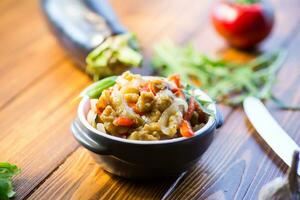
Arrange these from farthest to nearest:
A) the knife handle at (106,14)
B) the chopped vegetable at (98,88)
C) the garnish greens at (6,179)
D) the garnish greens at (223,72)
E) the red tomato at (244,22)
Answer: the red tomato at (244,22), the knife handle at (106,14), the garnish greens at (223,72), the chopped vegetable at (98,88), the garnish greens at (6,179)

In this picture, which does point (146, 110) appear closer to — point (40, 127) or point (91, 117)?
point (91, 117)

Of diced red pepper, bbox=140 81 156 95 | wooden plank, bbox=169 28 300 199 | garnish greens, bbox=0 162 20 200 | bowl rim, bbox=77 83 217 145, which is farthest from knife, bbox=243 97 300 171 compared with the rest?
garnish greens, bbox=0 162 20 200

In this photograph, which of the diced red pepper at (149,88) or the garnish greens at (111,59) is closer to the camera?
the diced red pepper at (149,88)

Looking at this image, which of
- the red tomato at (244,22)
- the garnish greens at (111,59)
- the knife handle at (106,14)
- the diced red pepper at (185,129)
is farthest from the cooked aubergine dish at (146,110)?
the red tomato at (244,22)

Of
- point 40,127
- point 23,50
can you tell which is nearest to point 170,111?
point 40,127

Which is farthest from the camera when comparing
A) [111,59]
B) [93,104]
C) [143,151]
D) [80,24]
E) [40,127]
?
[80,24]

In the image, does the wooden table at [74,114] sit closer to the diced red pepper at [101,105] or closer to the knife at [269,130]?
the knife at [269,130]

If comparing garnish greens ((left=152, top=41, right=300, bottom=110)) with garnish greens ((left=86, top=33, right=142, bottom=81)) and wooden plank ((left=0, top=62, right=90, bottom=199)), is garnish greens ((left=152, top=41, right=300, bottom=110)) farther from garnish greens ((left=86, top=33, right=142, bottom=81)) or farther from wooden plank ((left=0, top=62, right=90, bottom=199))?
wooden plank ((left=0, top=62, right=90, bottom=199))
